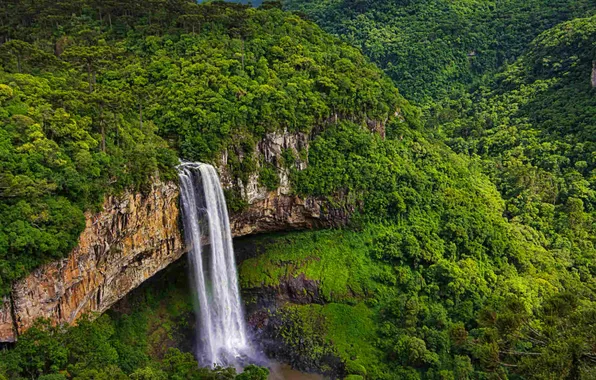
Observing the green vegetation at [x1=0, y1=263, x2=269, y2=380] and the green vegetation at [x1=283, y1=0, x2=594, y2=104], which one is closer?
the green vegetation at [x1=0, y1=263, x2=269, y2=380]

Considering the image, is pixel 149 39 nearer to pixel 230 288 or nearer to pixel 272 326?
pixel 230 288

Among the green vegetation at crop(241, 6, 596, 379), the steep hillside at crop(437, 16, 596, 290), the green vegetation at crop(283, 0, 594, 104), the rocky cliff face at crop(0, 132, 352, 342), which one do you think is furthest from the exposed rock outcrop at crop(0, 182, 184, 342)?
the green vegetation at crop(283, 0, 594, 104)

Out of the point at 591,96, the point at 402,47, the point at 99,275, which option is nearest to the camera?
the point at 99,275

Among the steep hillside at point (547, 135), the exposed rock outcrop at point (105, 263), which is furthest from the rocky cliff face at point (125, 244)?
the steep hillside at point (547, 135)

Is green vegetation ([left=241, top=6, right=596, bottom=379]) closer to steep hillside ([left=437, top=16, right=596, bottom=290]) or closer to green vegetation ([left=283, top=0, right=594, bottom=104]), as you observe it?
steep hillside ([left=437, top=16, right=596, bottom=290])

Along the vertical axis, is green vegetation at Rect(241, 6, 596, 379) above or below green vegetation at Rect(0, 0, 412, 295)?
below

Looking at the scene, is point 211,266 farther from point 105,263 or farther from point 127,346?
point 105,263

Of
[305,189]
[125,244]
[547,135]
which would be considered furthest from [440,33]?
[125,244]

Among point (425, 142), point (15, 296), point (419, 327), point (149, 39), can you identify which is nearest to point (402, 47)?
point (425, 142)
